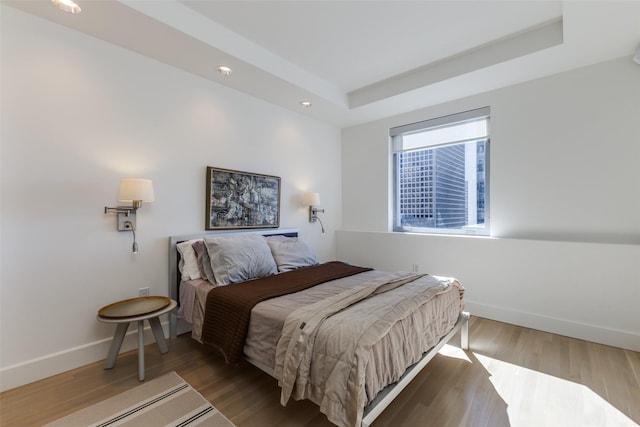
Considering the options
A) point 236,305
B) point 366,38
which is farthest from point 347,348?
point 366,38

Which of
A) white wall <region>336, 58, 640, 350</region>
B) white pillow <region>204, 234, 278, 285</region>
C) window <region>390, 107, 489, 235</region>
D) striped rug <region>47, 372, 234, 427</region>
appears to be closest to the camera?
striped rug <region>47, 372, 234, 427</region>

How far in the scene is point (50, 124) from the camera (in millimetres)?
2154

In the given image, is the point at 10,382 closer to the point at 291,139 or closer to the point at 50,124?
the point at 50,124

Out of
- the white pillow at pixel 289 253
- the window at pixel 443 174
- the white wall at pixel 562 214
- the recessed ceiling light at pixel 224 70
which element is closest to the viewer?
the white wall at pixel 562 214

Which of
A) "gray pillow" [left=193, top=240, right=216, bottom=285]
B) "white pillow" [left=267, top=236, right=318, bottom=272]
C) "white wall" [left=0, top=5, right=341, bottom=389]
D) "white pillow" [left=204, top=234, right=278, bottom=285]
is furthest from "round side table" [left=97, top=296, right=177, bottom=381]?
"white pillow" [left=267, top=236, right=318, bottom=272]

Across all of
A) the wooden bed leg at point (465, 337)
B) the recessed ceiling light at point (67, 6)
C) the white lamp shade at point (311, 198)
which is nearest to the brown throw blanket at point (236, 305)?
the wooden bed leg at point (465, 337)

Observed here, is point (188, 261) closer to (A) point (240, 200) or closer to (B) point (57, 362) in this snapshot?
(A) point (240, 200)

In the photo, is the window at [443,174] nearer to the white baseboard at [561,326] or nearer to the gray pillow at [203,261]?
the white baseboard at [561,326]

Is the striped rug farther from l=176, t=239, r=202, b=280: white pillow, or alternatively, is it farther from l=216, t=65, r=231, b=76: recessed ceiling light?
l=216, t=65, r=231, b=76: recessed ceiling light

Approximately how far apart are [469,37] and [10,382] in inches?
185

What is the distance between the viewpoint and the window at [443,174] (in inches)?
142

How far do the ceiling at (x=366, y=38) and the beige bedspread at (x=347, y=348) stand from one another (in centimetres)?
237

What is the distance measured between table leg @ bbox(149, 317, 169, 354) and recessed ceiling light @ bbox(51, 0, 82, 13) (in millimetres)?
2406

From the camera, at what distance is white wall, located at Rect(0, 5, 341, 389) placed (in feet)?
6.62
